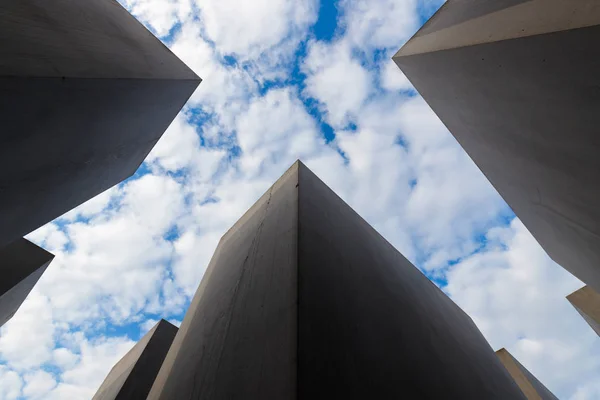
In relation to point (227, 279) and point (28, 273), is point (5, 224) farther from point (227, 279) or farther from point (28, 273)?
point (28, 273)

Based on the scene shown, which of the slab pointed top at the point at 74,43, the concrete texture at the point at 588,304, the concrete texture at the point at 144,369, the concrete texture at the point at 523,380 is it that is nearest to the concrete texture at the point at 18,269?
the concrete texture at the point at 144,369

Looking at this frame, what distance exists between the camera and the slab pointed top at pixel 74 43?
223cm

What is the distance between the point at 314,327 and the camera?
2.12 metres

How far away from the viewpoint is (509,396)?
424cm

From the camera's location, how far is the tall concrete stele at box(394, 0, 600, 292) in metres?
1.87

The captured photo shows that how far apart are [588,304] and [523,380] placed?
274 cm

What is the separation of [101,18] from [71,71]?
72.9 inches

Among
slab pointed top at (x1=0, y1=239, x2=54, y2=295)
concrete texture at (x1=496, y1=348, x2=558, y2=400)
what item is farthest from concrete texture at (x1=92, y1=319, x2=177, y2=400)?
concrete texture at (x1=496, y1=348, x2=558, y2=400)

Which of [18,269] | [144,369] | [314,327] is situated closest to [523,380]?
[314,327]

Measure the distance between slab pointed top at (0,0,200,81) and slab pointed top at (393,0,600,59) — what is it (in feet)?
12.2

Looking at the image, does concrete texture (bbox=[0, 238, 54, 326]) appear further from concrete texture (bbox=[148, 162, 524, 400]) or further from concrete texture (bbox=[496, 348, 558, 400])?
concrete texture (bbox=[496, 348, 558, 400])

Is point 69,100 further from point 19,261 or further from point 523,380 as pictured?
point 523,380

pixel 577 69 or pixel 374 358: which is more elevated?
pixel 577 69

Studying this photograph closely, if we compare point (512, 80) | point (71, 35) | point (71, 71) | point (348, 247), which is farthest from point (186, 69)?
point (512, 80)
